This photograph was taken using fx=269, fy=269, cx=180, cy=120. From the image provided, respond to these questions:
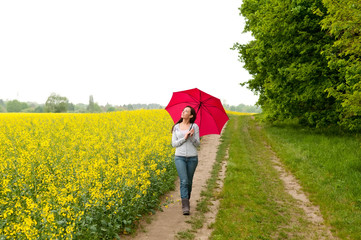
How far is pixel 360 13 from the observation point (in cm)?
827

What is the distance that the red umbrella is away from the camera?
689 cm

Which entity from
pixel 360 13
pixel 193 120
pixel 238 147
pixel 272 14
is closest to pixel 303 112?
pixel 238 147

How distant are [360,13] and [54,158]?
10461mm

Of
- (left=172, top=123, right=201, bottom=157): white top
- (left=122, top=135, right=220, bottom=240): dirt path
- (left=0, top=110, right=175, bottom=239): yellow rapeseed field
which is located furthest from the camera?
(left=172, top=123, right=201, bottom=157): white top

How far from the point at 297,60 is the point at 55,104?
240 ft

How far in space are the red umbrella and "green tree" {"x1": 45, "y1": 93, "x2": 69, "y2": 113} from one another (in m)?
76.4

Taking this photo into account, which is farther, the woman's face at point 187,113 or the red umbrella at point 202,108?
the red umbrella at point 202,108

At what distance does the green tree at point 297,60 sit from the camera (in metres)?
15.2

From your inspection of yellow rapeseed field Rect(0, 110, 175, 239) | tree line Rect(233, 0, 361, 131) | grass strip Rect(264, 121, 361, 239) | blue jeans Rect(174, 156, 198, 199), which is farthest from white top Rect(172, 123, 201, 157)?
tree line Rect(233, 0, 361, 131)

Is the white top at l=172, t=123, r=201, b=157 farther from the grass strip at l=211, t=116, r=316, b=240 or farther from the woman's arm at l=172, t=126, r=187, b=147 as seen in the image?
the grass strip at l=211, t=116, r=316, b=240

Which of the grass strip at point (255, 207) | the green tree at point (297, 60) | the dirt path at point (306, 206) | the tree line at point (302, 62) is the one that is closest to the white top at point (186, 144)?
the grass strip at point (255, 207)

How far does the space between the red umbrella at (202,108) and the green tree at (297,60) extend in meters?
9.89

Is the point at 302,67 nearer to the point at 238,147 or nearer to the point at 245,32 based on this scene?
the point at 238,147

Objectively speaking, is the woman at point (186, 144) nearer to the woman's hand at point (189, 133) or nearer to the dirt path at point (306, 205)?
the woman's hand at point (189, 133)
